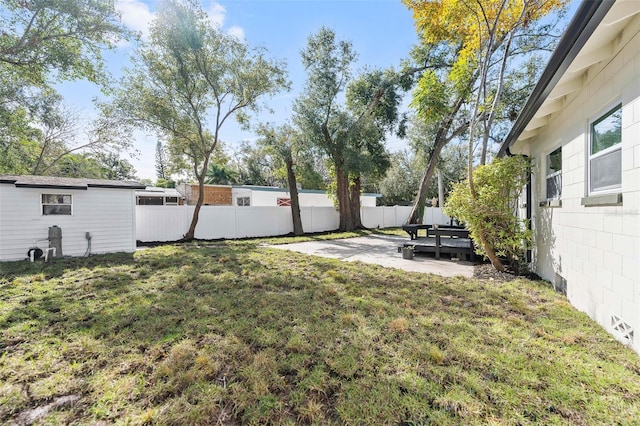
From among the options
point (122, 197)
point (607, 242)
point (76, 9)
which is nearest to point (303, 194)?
point (122, 197)

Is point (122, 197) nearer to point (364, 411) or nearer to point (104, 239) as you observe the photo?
point (104, 239)

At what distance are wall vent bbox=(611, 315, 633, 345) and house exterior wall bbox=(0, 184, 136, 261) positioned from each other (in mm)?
11019

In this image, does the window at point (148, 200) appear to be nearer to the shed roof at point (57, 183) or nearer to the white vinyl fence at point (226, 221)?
the white vinyl fence at point (226, 221)

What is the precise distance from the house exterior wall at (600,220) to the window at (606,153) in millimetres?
96

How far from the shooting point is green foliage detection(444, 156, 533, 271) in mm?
5531

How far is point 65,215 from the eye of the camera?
7.96 meters

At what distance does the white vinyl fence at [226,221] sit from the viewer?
446 inches

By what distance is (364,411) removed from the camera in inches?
75.9

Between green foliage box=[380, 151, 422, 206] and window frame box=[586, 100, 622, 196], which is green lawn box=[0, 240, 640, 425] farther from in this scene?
green foliage box=[380, 151, 422, 206]

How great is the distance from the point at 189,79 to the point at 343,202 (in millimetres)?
9616

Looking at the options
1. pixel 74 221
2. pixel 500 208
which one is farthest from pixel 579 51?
pixel 74 221

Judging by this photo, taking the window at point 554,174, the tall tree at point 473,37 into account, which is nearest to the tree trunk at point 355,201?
the tall tree at point 473,37

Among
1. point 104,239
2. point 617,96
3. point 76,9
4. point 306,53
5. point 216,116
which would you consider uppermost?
point 306,53

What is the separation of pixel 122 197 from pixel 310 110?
28.8 ft
